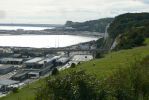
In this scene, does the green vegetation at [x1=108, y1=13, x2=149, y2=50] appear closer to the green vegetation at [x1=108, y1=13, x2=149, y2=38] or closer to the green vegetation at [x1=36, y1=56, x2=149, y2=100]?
the green vegetation at [x1=108, y1=13, x2=149, y2=38]

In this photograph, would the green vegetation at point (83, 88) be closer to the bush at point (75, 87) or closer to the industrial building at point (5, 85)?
the bush at point (75, 87)

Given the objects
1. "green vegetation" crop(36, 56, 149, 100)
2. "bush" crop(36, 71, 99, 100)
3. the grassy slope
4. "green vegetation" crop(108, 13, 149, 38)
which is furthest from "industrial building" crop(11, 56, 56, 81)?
"bush" crop(36, 71, 99, 100)

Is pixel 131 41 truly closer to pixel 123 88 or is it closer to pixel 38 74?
pixel 38 74

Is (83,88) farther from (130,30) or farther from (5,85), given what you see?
(130,30)

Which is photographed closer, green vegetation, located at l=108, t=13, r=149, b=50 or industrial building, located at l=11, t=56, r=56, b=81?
green vegetation, located at l=108, t=13, r=149, b=50

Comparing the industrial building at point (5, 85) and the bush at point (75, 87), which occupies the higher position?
the bush at point (75, 87)

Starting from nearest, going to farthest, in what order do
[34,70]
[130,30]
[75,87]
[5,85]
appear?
[75,87] → [5,85] → [130,30] → [34,70]

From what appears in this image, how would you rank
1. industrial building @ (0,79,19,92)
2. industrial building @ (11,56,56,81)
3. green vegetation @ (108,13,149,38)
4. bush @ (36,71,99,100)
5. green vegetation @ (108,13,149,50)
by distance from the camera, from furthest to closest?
green vegetation @ (108,13,149,38) → industrial building @ (11,56,56,81) → industrial building @ (0,79,19,92) → green vegetation @ (108,13,149,50) → bush @ (36,71,99,100)

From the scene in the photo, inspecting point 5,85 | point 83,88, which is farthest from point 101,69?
point 5,85

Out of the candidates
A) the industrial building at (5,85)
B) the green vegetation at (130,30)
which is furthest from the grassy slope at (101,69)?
the industrial building at (5,85)

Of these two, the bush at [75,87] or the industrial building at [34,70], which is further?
the industrial building at [34,70]

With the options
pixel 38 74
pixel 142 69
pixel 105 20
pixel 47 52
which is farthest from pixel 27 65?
pixel 105 20

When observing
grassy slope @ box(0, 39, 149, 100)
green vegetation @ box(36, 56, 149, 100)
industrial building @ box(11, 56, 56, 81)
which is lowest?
industrial building @ box(11, 56, 56, 81)

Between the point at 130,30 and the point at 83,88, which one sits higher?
the point at 130,30
